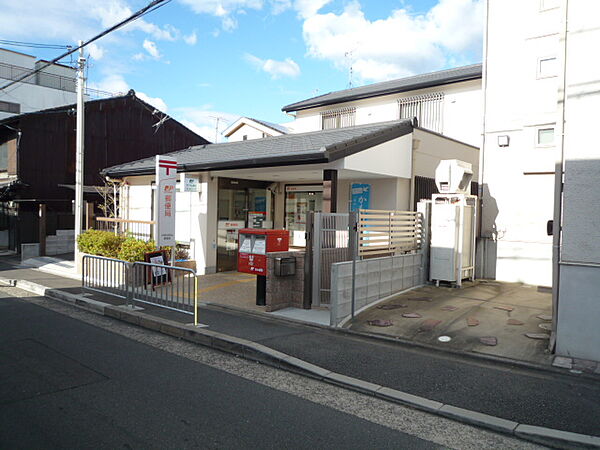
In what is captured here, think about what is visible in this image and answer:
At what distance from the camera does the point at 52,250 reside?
1898 centimetres

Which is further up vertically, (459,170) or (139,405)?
(459,170)

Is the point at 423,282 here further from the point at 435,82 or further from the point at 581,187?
the point at 435,82

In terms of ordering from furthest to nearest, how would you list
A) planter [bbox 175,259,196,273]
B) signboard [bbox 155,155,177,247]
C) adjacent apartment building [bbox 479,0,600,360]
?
planter [bbox 175,259,196,273]
adjacent apartment building [bbox 479,0,600,360]
signboard [bbox 155,155,177,247]

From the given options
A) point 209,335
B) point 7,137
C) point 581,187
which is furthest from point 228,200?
point 7,137

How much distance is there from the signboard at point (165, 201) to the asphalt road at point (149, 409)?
4.61 metres

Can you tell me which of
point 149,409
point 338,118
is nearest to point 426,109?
point 338,118

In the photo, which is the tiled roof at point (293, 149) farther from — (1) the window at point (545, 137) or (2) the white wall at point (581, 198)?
(2) the white wall at point (581, 198)

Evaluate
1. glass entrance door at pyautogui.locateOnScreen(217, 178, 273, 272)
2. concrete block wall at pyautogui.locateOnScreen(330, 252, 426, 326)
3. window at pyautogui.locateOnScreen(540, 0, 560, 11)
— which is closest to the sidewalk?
concrete block wall at pyautogui.locateOnScreen(330, 252, 426, 326)

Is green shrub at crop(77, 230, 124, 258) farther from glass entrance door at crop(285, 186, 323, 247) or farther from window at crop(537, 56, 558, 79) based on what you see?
window at crop(537, 56, 558, 79)

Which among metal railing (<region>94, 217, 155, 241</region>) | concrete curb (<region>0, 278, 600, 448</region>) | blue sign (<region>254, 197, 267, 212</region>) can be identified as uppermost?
blue sign (<region>254, 197, 267, 212</region>)

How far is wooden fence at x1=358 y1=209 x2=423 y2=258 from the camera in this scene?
8.80 meters

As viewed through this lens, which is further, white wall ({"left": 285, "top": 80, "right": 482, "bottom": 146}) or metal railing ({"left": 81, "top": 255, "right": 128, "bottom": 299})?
white wall ({"left": 285, "top": 80, "right": 482, "bottom": 146})

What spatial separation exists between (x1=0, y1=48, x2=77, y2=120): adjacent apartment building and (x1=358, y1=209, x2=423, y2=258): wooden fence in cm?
2992

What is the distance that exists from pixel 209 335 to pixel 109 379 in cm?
194
